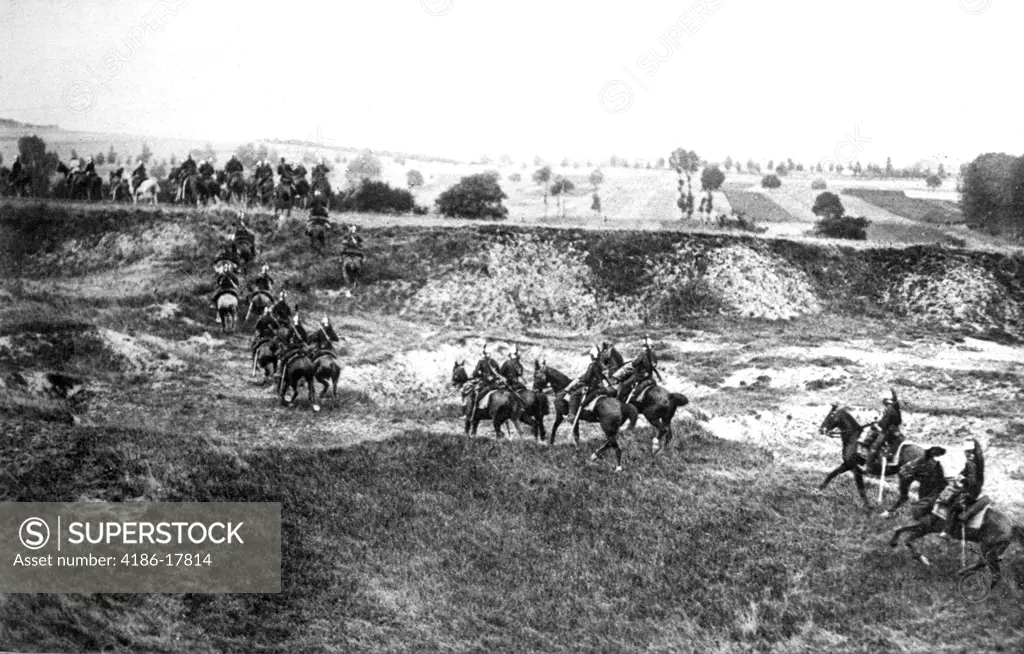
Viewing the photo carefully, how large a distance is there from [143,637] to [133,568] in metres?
0.94

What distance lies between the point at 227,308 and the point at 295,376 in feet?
12.1

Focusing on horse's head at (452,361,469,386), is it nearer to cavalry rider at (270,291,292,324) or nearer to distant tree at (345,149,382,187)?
cavalry rider at (270,291,292,324)

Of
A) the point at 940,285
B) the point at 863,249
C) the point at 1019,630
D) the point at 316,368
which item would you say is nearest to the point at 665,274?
the point at 863,249

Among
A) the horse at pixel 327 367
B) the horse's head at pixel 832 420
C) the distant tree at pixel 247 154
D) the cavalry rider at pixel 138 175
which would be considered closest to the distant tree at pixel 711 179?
the horse's head at pixel 832 420

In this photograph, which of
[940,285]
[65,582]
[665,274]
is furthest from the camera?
[665,274]

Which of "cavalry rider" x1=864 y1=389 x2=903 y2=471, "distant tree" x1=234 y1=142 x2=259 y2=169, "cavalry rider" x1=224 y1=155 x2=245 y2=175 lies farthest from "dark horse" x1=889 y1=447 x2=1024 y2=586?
"cavalry rider" x1=224 y1=155 x2=245 y2=175

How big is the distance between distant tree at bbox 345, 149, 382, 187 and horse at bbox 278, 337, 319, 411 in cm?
509

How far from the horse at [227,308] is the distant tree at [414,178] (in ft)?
17.0

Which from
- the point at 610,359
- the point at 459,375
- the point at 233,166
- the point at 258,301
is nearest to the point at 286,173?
the point at 233,166

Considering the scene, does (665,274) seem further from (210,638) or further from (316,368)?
(210,638)

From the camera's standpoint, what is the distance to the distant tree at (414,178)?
1693cm

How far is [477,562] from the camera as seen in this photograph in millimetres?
8039

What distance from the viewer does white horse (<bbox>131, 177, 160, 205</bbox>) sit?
18.3 meters

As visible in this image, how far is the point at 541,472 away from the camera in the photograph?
9.13 m
